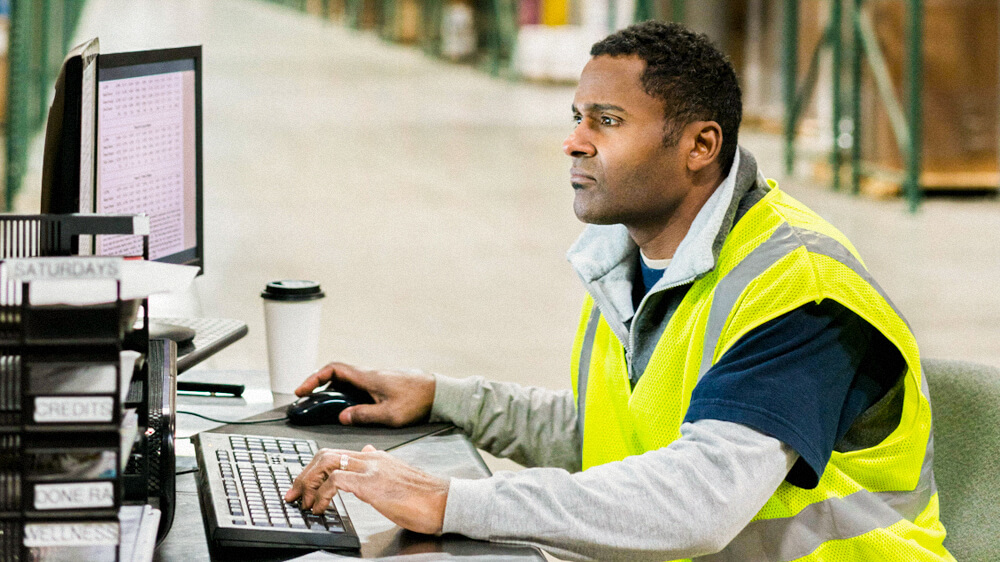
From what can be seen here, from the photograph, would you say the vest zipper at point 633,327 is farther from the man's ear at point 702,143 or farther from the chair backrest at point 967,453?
the chair backrest at point 967,453

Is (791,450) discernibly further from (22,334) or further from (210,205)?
(210,205)

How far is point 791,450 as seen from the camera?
1547 mm

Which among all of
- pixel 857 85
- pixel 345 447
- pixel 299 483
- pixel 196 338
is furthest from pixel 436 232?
pixel 299 483

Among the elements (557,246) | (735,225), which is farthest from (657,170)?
(557,246)

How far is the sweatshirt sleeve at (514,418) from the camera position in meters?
2.07

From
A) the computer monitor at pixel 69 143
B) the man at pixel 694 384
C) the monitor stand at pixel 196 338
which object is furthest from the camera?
the monitor stand at pixel 196 338

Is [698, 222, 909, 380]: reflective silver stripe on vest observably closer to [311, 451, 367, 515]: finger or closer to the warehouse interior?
[311, 451, 367, 515]: finger

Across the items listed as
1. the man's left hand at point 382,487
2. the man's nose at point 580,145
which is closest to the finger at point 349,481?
the man's left hand at point 382,487

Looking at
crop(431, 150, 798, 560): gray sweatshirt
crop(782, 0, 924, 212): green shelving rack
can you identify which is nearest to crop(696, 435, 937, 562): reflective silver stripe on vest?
crop(431, 150, 798, 560): gray sweatshirt

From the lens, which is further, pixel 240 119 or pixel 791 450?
pixel 240 119

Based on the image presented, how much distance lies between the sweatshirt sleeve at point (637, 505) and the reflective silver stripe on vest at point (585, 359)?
53 cm

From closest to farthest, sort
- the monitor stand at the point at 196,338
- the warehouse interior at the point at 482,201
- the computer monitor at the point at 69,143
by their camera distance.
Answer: the computer monitor at the point at 69,143, the monitor stand at the point at 196,338, the warehouse interior at the point at 482,201

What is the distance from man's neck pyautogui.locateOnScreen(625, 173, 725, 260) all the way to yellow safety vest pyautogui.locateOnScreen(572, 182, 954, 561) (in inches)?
4.2

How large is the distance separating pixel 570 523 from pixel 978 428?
28.9 inches
